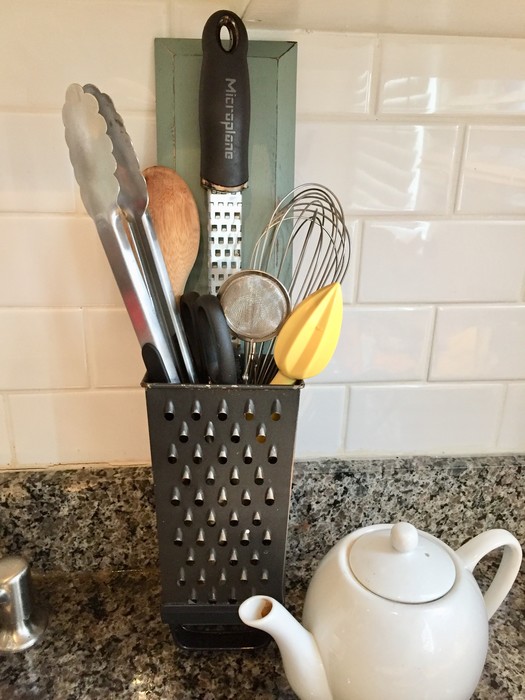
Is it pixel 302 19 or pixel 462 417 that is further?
pixel 462 417

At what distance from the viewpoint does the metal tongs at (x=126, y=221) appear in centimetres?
40

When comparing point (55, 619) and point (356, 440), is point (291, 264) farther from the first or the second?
point (55, 619)

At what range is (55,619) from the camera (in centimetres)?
60

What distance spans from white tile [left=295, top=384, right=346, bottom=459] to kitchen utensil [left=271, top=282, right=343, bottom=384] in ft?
0.57

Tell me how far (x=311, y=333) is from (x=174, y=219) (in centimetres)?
16

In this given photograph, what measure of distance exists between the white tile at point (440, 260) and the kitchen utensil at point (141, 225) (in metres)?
0.22

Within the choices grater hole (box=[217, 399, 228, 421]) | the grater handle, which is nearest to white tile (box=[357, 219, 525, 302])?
grater hole (box=[217, 399, 228, 421])

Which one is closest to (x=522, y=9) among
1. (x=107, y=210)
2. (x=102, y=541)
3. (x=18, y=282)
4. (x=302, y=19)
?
(x=302, y=19)

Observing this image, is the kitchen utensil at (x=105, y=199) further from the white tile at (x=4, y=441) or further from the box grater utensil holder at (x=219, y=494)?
the white tile at (x=4, y=441)

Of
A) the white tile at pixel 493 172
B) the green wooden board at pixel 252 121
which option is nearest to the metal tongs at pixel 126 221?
the green wooden board at pixel 252 121

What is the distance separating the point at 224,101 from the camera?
1.63 feet

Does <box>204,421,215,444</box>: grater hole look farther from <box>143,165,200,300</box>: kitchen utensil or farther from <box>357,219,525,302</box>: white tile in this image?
<box>357,219,525,302</box>: white tile

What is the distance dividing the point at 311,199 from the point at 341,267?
7 cm

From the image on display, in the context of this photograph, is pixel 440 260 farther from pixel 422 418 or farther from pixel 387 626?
pixel 387 626
